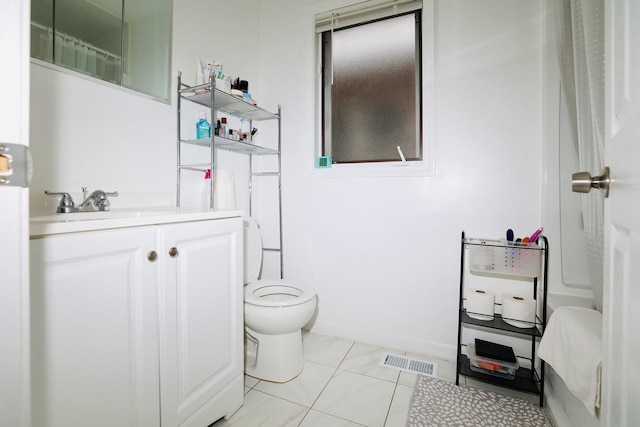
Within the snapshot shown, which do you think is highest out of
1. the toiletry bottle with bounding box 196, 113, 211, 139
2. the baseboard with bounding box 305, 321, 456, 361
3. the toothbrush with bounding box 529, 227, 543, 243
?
the toiletry bottle with bounding box 196, 113, 211, 139

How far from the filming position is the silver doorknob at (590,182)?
0.60 metres

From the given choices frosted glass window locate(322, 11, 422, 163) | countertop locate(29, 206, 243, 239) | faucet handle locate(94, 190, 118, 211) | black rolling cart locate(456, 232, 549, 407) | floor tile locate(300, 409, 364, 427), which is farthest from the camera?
frosted glass window locate(322, 11, 422, 163)

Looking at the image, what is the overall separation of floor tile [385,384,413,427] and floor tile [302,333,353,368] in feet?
1.24

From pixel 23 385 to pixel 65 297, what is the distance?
0.28m

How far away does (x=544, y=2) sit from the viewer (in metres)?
1.50

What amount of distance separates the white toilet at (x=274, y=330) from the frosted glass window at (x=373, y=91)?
3.41ft

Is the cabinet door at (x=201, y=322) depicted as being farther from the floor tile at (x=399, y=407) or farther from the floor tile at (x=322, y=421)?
the floor tile at (x=399, y=407)

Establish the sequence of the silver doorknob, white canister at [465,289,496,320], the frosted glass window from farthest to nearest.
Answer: the frosted glass window < white canister at [465,289,496,320] < the silver doorknob

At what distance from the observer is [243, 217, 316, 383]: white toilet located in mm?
1461

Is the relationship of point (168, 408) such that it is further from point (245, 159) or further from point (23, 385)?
point (245, 159)

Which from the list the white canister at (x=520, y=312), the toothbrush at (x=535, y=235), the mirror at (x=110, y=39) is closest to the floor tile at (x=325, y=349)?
the white canister at (x=520, y=312)

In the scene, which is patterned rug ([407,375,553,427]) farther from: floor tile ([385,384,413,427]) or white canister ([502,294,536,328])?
white canister ([502,294,536,328])

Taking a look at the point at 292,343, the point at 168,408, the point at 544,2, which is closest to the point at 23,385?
the point at 168,408

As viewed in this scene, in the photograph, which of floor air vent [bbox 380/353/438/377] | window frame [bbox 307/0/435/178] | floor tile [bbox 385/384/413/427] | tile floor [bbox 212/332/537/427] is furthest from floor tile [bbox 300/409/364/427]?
window frame [bbox 307/0/435/178]
